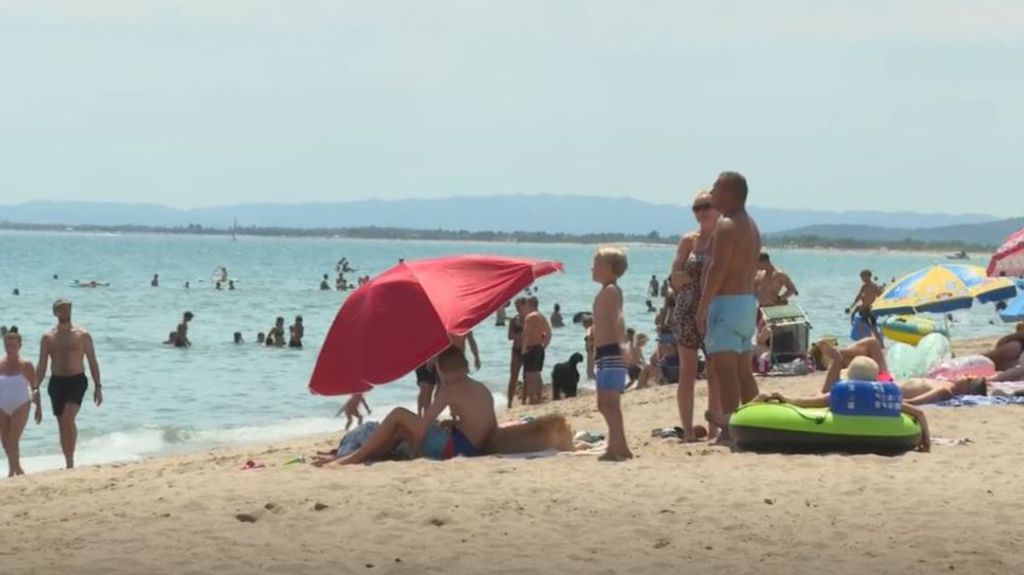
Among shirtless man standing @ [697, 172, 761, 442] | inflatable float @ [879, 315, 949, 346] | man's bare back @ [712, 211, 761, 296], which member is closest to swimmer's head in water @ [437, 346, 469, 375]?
shirtless man standing @ [697, 172, 761, 442]

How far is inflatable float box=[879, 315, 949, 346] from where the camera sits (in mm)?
14938

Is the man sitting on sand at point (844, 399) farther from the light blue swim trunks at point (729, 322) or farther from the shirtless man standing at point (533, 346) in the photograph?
the shirtless man standing at point (533, 346)

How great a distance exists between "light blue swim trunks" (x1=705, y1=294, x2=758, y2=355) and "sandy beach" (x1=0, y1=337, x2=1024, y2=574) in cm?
65

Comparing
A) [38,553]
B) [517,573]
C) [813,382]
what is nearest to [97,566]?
[38,553]

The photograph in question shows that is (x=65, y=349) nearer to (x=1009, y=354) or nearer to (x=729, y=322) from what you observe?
(x=729, y=322)

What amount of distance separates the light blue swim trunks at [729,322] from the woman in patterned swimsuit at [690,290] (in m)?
0.28

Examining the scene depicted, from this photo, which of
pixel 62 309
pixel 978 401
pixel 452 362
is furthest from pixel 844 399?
pixel 62 309

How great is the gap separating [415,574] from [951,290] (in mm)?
10345

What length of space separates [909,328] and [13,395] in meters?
8.51

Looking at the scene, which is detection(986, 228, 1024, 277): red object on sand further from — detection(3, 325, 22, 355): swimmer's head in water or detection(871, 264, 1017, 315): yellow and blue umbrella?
detection(3, 325, 22, 355): swimmer's head in water

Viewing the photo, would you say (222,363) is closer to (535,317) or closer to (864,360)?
(535,317)

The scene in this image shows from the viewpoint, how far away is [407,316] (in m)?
9.23

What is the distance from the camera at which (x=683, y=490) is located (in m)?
7.70

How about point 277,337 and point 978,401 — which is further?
point 277,337
